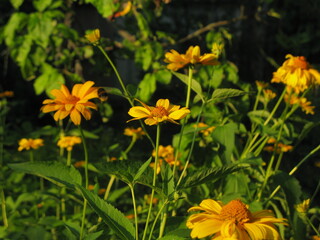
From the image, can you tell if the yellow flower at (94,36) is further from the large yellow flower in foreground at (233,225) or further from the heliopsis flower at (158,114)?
the large yellow flower in foreground at (233,225)

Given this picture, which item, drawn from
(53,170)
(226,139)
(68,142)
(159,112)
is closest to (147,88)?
(68,142)

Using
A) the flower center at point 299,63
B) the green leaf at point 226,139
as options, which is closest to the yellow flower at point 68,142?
the green leaf at point 226,139

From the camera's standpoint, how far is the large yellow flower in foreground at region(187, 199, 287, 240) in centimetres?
96

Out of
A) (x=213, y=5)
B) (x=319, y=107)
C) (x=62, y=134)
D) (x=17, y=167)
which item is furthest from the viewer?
(x=213, y=5)

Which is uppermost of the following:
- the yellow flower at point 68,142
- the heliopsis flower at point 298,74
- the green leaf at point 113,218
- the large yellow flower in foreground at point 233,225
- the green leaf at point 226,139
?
the heliopsis flower at point 298,74

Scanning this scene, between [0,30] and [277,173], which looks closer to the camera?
[277,173]

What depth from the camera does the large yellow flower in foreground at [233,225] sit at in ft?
3.14

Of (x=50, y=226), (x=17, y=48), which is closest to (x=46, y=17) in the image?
(x=17, y=48)

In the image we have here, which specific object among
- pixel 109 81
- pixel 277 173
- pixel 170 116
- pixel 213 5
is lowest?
pixel 109 81

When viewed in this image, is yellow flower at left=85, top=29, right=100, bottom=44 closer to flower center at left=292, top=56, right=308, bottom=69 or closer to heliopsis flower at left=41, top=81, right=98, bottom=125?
heliopsis flower at left=41, top=81, right=98, bottom=125

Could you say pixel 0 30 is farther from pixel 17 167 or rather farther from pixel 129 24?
pixel 17 167

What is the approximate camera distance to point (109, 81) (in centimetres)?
632

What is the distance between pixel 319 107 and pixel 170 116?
162 cm

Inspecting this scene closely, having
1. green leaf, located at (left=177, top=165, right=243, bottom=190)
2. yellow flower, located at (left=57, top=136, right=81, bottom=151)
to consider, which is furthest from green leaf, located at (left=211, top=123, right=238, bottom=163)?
yellow flower, located at (left=57, top=136, right=81, bottom=151)
